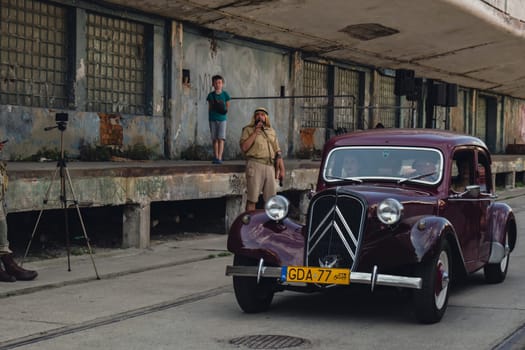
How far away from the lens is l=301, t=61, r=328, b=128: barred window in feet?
75.8

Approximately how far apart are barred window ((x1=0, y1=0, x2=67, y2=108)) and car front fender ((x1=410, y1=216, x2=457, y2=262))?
8773 mm

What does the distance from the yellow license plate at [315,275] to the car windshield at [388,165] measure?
1519 mm

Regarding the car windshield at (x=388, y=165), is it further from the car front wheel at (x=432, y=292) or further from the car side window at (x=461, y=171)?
the car front wheel at (x=432, y=292)

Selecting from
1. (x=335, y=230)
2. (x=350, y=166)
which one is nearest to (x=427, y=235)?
(x=335, y=230)

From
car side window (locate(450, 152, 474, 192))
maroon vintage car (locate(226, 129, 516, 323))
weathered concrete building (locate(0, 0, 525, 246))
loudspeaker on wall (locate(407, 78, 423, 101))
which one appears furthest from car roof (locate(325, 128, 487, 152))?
loudspeaker on wall (locate(407, 78, 423, 101))

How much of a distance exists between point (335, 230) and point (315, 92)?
16.3 meters

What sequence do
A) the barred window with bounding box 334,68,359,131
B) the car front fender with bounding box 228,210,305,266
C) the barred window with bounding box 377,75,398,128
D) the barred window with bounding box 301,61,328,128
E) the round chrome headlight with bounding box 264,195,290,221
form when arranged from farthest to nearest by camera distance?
the barred window with bounding box 377,75,398,128 < the barred window with bounding box 334,68,359,131 < the barred window with bounding box 301,61,328,128 < the round chrome headlight with bounding box 264,195,290,221 < the car front fender with bounding box 228,210,305,266

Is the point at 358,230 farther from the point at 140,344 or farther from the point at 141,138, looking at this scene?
the point at 141,138

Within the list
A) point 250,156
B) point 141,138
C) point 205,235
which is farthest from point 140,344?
point 141,138

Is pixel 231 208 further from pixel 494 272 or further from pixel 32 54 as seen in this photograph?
pixel 494 272

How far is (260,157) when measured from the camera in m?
13.7

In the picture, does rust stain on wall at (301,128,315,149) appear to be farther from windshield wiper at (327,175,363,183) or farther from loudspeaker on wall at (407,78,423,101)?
windshield wiper at (327,175,363,183)

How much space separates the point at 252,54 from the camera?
2052 centimetres

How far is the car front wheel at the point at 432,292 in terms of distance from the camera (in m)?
7.20
